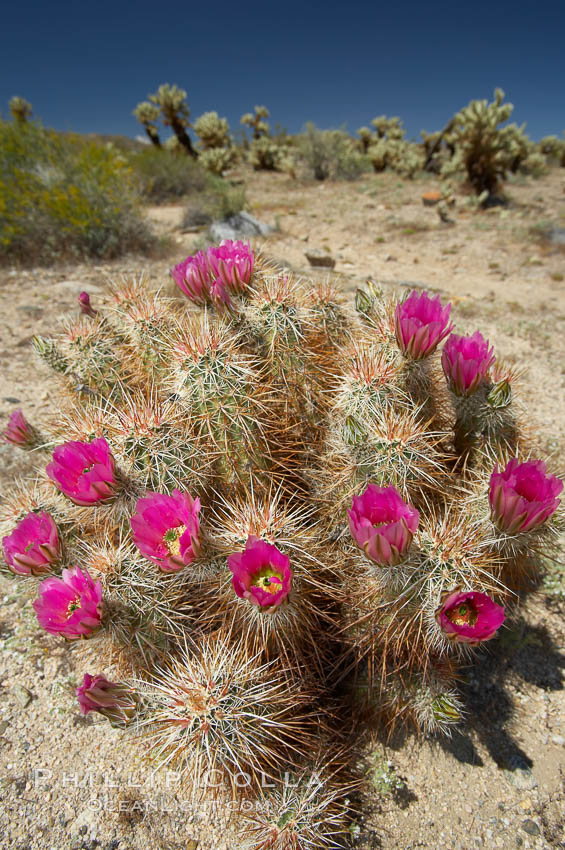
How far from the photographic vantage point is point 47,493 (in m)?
2.22

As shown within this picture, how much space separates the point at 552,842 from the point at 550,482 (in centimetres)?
138

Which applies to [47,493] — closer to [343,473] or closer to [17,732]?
[17,732]

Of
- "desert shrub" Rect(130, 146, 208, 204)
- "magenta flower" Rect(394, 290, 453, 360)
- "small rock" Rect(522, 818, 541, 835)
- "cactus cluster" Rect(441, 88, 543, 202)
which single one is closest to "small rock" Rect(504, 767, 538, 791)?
"small rock" Rect(522, 818, 541, 835)

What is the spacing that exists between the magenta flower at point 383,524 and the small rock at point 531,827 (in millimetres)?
1283

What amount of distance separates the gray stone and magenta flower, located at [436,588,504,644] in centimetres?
742

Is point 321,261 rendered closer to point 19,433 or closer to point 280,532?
point 19,433

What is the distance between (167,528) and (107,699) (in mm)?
613

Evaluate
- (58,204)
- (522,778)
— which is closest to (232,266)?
(522,778)

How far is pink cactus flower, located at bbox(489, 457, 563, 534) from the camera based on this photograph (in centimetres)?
142

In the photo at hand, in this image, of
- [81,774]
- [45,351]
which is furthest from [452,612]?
[45,351]

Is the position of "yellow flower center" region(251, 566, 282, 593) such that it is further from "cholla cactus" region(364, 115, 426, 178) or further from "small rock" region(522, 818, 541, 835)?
"cholla cactus" region(364, 115, 426, 178)

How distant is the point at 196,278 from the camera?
2.00 m

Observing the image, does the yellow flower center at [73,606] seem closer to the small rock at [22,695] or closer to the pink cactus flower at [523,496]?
the small rock at [22,695]

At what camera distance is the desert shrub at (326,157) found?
14.0m
